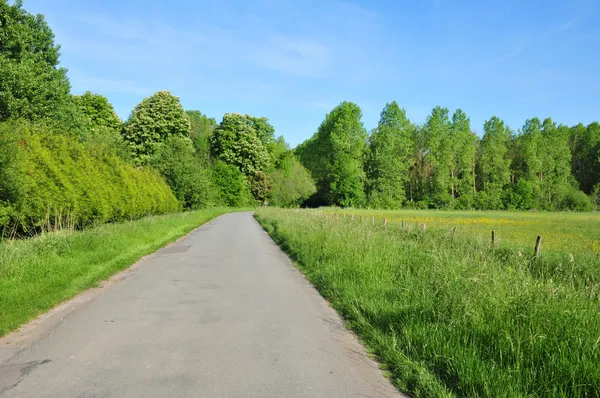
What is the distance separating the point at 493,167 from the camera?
7944cm

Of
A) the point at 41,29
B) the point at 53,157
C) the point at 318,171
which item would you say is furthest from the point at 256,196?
the point at 53,157

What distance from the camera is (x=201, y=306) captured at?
721 cm

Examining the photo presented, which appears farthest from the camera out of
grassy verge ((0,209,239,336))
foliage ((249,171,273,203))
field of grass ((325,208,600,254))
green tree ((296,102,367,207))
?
foliage ((249,171,273,203))

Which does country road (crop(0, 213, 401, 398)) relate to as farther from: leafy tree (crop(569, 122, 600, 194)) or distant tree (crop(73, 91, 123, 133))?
leafy tree (crop(569, 122, 600, 194))

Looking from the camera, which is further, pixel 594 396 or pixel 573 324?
pixel 573 324

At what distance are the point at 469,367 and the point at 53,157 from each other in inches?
680

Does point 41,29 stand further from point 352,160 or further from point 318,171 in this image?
point 318,171

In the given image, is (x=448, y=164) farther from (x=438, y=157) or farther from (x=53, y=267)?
(x=53, y=267)

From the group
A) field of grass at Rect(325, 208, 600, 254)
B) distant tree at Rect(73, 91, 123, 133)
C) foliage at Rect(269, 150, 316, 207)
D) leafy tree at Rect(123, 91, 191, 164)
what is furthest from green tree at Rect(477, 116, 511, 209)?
distant tree at Rect(73, 91, 123, 133)

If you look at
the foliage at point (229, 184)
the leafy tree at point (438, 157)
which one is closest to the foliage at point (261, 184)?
the foliage at point (229, 184)

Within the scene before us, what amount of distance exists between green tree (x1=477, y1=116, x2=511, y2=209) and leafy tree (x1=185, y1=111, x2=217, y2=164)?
53.3 metres

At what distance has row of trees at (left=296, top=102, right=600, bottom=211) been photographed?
7125 centimetres

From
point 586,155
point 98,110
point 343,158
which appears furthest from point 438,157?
point 98,110

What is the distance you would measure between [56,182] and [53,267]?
7674 millimetres
